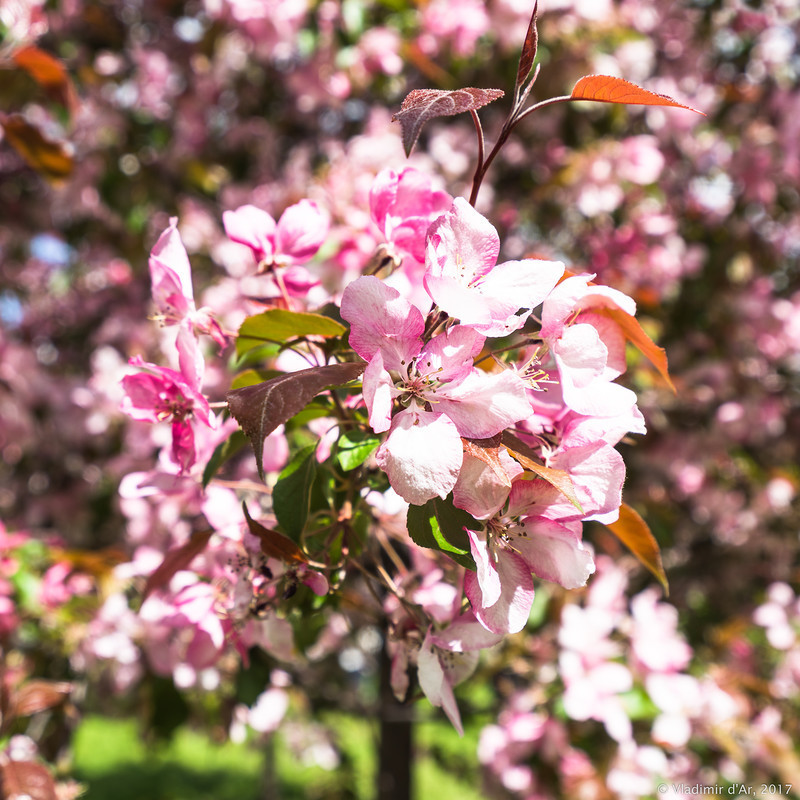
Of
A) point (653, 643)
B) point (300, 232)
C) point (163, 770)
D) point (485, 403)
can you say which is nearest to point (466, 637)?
point (485, 403)

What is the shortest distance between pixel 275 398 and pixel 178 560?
34 centimetres

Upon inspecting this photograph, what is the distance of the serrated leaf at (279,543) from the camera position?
0.67 m

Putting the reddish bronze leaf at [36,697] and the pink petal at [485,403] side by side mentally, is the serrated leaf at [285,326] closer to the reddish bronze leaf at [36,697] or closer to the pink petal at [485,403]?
the pink petal at [485,403]

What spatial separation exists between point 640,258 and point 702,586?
1.47 metres

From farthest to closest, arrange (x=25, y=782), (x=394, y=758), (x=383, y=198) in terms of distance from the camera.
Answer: (x=394, y=758)
(x=25, y=782)
(x=383, y=198)

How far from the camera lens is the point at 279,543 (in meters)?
0.67

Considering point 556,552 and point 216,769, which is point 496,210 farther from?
point 216,769

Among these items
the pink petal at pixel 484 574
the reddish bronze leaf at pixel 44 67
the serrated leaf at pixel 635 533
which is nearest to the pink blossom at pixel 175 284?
the pink petal at pixel 484 574

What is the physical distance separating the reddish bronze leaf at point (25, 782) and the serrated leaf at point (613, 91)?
3.72 ft

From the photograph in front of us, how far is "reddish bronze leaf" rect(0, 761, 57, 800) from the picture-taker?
1.03 metres

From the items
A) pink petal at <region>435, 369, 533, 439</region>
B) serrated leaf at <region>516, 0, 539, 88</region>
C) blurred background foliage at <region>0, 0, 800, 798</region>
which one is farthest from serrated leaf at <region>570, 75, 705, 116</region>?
blurred background foliage at <region>0, 0, 800, 798</region>

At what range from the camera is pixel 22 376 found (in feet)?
8.34

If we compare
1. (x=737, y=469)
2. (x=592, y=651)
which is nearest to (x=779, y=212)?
(x=737, y=469)

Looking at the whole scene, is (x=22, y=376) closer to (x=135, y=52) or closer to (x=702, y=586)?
(x=135, y=52)
